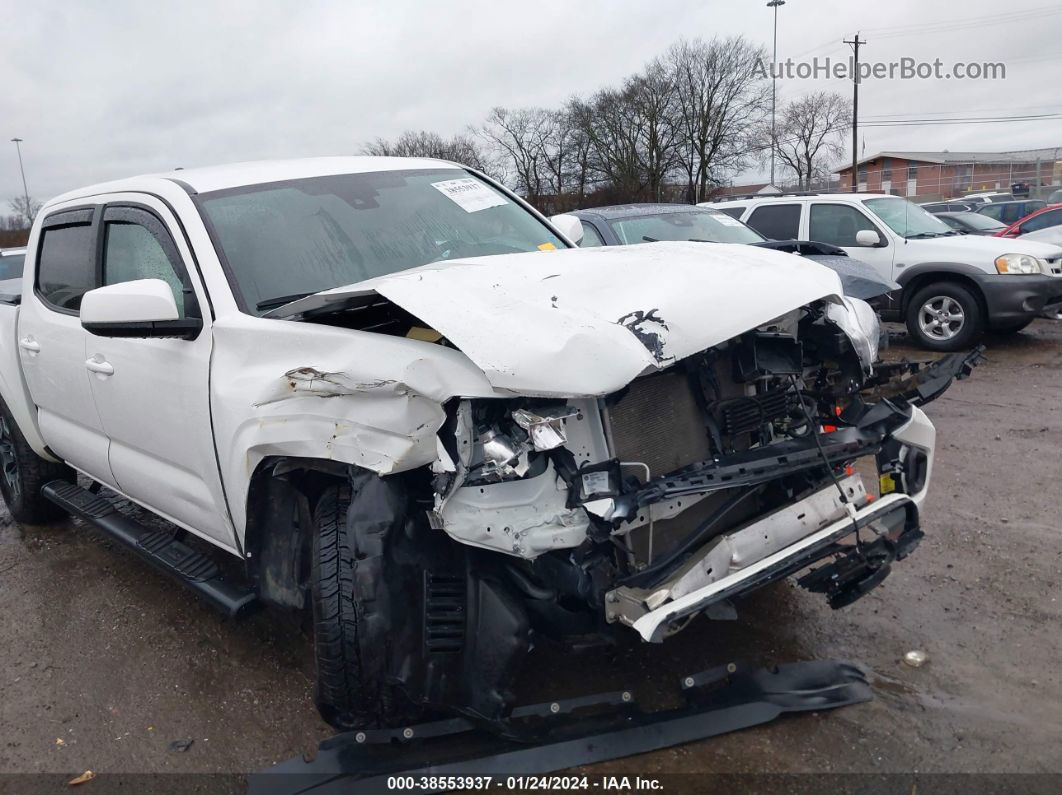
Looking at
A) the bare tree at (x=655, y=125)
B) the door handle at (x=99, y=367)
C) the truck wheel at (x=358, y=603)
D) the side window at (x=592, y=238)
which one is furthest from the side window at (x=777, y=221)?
the bare tree at (x=655, y=125)

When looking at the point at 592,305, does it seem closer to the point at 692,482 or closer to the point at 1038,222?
the point at 692,482

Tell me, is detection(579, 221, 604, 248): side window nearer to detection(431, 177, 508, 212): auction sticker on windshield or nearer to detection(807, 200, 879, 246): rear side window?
detection(807, 200, 879, 246): rear side window

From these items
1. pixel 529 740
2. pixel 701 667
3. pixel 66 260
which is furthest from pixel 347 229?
pixel 701 667

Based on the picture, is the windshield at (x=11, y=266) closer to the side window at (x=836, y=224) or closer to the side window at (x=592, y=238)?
the side window at (x=592, y=238)

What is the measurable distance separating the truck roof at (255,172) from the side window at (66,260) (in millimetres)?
146

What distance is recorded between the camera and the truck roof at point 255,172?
3.38m

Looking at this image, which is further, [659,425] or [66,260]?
[66,260]

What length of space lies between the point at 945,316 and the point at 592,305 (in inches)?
304

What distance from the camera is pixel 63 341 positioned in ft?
12.7

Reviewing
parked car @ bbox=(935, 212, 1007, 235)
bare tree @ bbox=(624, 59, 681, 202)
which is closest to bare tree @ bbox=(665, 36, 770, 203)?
bare tree @ bbox=(624, 59, 681, 202)

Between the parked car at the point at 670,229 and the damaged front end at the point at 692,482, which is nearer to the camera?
the damaged front end at the point at 692,482

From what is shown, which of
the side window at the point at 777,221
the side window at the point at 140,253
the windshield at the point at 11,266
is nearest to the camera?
the side window at the point at 140,253

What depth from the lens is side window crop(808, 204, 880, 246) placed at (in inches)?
374

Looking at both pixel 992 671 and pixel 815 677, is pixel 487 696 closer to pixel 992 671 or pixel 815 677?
pixel 815 677
